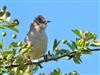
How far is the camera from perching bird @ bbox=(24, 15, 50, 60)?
13.6ft

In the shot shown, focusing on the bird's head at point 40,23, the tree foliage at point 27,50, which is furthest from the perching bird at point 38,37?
the tree foliage at point 27,50

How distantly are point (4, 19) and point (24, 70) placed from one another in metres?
0.52

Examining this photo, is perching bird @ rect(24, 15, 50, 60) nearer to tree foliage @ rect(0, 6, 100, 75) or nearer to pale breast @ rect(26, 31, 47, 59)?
pale breast @ rect(26, 31, 47, 59)

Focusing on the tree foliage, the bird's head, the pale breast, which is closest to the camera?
the tree foliage

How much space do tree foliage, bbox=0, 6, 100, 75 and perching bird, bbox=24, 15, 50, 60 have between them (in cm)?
70

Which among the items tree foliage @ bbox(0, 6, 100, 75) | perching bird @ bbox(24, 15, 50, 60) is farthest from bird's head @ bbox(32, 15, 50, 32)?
tree foliage @ bbox(0, 6, 100, 75)

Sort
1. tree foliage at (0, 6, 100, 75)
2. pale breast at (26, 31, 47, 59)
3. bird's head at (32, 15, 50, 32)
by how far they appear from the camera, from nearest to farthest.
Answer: tree foliage at (0, 6, 100, 75) → pale breast at (26, 31, 47, 59) → bird's head at (32, 15, 50, 32)

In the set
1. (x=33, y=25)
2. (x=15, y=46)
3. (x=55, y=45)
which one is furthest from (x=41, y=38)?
(x=15, y=46)

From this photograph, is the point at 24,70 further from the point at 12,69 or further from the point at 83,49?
the point at 83,49

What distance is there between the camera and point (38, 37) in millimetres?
4445

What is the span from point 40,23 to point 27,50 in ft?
6.02

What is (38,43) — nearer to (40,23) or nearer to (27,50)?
(40,23)

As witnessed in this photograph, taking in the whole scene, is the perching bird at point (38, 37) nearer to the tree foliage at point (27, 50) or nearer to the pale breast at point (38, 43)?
the pale breast at point (38, 43)

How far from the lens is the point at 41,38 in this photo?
4449mm
